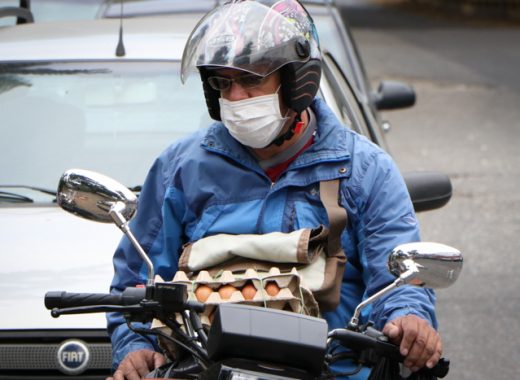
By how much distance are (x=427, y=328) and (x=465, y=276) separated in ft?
18.6

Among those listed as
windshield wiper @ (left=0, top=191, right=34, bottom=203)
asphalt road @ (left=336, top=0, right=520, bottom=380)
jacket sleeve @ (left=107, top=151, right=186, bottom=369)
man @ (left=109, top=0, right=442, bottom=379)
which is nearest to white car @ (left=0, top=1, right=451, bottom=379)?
windshield wiper @ (left=0, top=191, right=34, bottom=203)

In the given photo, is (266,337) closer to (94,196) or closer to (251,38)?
(94,196)

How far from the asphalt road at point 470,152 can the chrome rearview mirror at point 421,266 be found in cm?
383

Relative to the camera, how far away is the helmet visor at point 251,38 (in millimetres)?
3137

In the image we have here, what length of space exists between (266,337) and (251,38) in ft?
2.77

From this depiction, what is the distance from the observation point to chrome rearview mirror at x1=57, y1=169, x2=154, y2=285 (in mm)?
3109

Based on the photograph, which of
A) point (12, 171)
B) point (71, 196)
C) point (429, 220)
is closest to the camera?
point (71, 196)

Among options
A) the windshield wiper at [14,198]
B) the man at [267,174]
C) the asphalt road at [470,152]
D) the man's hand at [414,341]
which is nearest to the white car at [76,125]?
the windshield wiper at [14,198]

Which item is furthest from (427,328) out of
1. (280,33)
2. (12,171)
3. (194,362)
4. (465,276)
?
(465,276)

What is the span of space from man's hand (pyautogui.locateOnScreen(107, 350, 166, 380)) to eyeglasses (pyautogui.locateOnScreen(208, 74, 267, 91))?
659 millimetres

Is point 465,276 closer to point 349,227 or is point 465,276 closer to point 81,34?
point 81,34

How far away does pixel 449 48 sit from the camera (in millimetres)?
23547

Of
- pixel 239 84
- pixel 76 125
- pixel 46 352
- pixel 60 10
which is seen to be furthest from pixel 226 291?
pixel 60 10

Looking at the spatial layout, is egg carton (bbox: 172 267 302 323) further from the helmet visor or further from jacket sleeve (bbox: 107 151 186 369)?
the helmet visor
